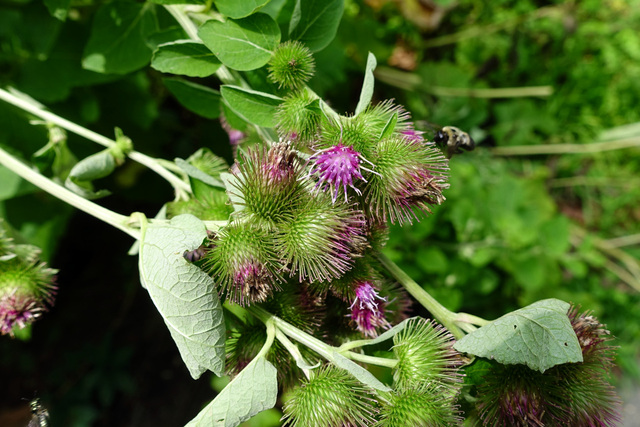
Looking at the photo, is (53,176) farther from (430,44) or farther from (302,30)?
(430,44)

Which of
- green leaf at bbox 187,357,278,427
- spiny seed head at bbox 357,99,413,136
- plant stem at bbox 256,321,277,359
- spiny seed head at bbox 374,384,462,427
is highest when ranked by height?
spiny seed head at bbox 357,99,413,136

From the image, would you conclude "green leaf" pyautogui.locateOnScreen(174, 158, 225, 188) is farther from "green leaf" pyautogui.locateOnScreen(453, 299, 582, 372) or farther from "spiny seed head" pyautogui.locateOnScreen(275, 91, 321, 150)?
"green leaf" pyautogui.locateOnScreen(453, 299, 582, 372)

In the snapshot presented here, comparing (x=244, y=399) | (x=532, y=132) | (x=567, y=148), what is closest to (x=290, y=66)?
(x=244, y=399)

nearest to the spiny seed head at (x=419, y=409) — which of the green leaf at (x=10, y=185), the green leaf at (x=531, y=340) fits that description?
the green leaf at (x=531, y=340)

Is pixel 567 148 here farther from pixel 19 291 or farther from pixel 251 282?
pixel 19 291

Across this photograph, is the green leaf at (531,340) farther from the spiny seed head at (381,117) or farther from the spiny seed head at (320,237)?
the spiny seed head at (381,117)

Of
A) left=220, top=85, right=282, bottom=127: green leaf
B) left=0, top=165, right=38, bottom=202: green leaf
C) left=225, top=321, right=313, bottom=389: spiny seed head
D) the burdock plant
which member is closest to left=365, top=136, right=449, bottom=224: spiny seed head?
the burdock plant

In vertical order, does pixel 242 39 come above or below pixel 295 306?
above
